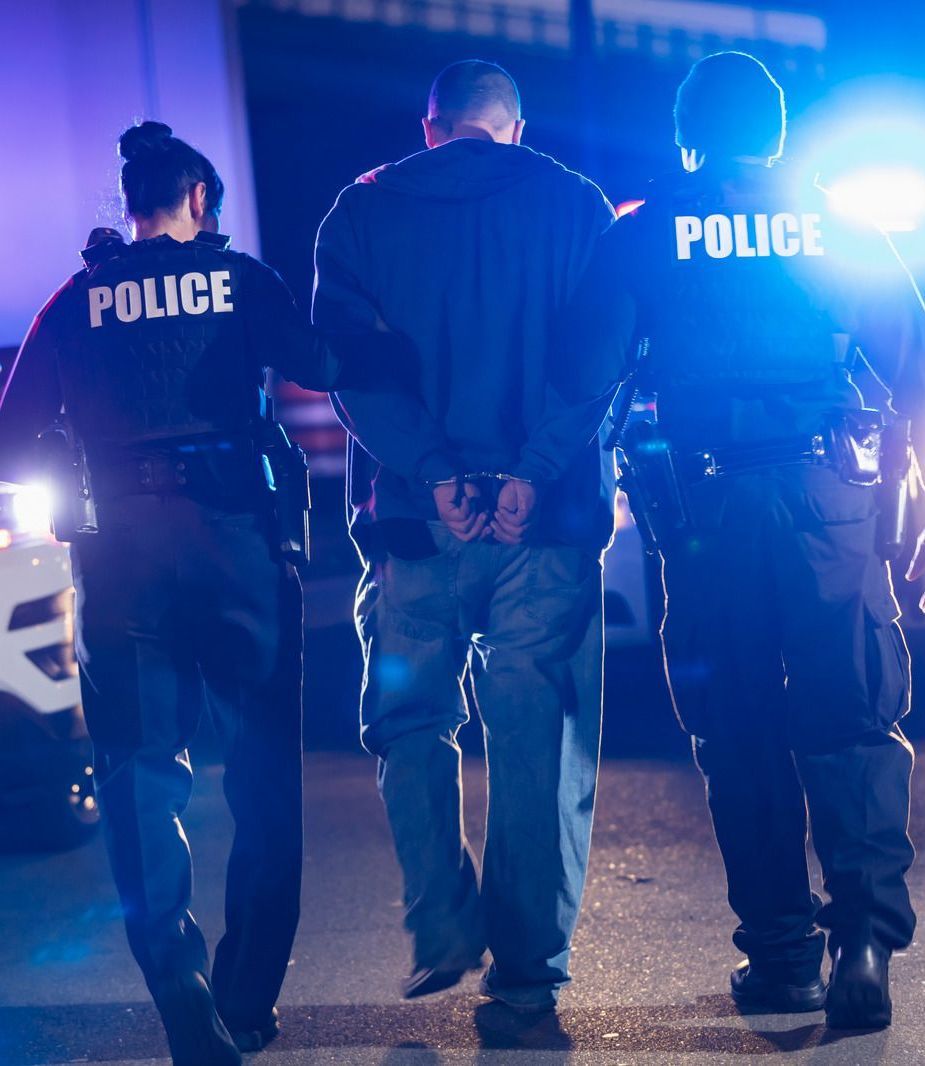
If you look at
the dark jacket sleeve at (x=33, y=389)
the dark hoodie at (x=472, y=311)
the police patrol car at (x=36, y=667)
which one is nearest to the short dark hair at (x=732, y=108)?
the dark hoodie at (x=472, y=311)

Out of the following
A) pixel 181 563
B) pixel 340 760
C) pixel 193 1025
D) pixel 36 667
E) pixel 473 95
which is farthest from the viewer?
pixel 340 760

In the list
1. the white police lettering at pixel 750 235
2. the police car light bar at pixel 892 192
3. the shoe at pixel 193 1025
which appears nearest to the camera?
the shoe at pixel 193 1025

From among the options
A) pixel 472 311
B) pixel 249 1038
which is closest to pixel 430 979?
pixel 249 1038

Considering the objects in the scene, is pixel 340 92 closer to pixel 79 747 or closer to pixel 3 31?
pixel 3 31

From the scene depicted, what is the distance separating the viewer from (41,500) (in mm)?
4832

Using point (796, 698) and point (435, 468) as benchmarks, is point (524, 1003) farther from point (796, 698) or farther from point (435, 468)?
point (435, 468)

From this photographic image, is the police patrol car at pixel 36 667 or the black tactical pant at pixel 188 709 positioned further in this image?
the police patrol car at pixel 36 667

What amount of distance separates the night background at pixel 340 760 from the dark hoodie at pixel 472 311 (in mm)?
711

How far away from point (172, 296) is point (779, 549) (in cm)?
126

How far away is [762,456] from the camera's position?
323 cm

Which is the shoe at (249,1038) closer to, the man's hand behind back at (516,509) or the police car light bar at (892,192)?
the man's hand behind back at (516,509)

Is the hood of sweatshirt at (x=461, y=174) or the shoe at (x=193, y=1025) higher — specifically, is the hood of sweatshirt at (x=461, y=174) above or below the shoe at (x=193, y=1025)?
above

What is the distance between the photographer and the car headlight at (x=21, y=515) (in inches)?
186

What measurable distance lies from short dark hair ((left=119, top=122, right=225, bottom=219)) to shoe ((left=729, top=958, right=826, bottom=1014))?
1900mm
